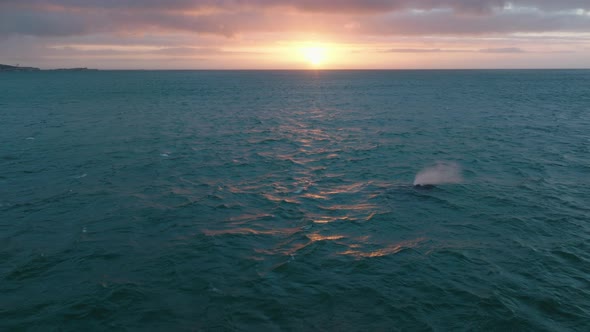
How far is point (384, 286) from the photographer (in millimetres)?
19828

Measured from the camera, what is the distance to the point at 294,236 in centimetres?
2538

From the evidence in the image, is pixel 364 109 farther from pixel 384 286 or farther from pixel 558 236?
pixel 384 286

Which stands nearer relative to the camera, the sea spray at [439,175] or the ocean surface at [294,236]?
the ocean surface at [294,236]

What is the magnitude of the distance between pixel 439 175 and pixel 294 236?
65.3ft

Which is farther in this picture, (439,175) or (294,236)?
(439,175)

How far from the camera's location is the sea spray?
36.7m

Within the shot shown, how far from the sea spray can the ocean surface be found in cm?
29

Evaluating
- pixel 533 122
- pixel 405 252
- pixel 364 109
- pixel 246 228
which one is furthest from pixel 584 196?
pixel 364 109

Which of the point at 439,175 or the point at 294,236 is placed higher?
the point at 439,175

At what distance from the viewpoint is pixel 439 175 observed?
38781 mm

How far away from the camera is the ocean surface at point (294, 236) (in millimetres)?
17688

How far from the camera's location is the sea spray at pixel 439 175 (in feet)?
120

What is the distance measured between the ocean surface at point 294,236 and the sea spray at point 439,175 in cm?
29

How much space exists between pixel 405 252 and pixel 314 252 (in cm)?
540
